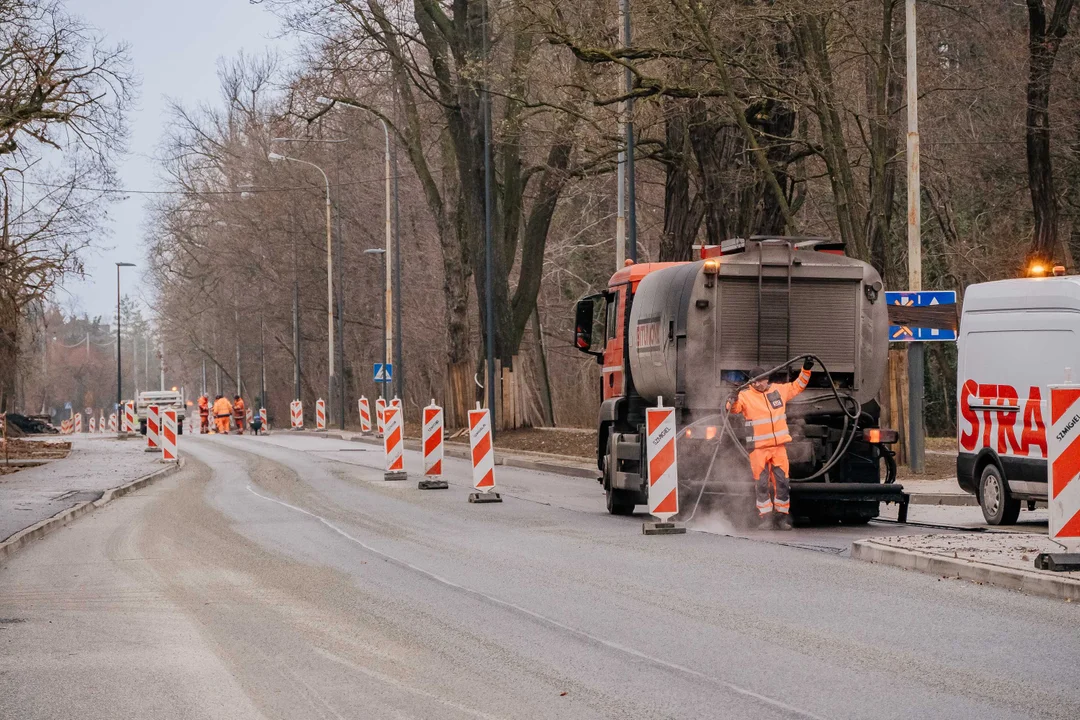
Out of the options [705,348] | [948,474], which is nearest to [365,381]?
[948,474]

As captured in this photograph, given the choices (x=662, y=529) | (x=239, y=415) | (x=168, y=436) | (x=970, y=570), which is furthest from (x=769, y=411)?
(x=239, y=415)

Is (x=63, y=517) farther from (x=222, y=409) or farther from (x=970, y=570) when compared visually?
(x=222, y=409)

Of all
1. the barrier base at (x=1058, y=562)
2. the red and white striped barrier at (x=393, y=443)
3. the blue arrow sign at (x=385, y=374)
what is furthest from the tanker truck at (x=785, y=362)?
the blue arrow sign at (x=385, y=374)

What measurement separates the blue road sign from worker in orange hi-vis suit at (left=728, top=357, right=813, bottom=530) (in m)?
6.33

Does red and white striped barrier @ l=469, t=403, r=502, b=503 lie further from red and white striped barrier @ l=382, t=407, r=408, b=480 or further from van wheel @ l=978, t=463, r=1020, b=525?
van wheel @ l=978, t=463, r=1020, b=525

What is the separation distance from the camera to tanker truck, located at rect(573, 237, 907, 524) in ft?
53.7

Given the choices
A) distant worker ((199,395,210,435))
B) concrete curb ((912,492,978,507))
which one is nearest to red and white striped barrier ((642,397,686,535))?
concrete curb ((912,492,978,507))

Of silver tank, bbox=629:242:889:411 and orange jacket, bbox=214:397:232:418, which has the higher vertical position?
silver tank, bbox=629:242:889:411

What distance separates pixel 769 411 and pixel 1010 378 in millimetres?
2665

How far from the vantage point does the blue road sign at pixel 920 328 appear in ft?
71.3

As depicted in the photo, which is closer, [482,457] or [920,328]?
[482,457]

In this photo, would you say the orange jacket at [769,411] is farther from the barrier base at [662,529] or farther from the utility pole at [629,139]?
the utility pole at [629,139]

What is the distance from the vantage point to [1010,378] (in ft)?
52.4

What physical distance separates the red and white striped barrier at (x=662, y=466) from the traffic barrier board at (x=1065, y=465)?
4986 millimetres
